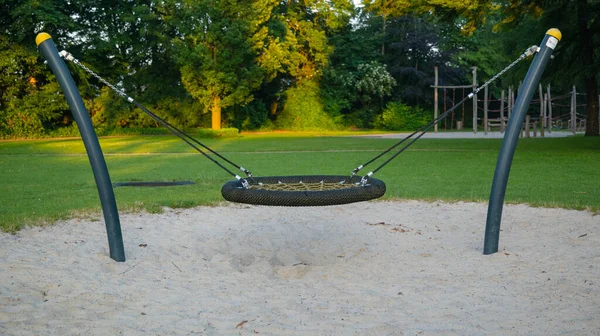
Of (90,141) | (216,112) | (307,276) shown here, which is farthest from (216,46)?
(307,276)

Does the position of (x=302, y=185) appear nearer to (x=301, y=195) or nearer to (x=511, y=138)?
(x=301, y=195)

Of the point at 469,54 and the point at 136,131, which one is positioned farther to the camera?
the point at 469,54

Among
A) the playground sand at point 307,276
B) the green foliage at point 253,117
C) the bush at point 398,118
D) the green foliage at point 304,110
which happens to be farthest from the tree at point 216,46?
the playground sand at point 307,276

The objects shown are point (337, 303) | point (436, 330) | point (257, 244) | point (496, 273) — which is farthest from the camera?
point (257, 244)

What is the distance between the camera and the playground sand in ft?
10.7

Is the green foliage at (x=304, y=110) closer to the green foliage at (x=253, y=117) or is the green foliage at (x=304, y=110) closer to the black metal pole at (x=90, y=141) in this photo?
the green foliage at (x=253, y=117)

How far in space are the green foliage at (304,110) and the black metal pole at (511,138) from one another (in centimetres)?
3502

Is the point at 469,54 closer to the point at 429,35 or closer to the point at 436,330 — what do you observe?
the point at 429,35

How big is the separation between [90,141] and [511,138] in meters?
3.34

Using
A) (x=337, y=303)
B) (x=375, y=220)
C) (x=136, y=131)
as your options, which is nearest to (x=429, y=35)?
(x=136, y=131)

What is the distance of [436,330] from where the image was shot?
313 centimetres

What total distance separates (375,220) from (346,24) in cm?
3795

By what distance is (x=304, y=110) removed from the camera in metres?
39.7

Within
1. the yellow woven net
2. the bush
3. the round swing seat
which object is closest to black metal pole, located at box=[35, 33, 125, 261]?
the round swing seat
